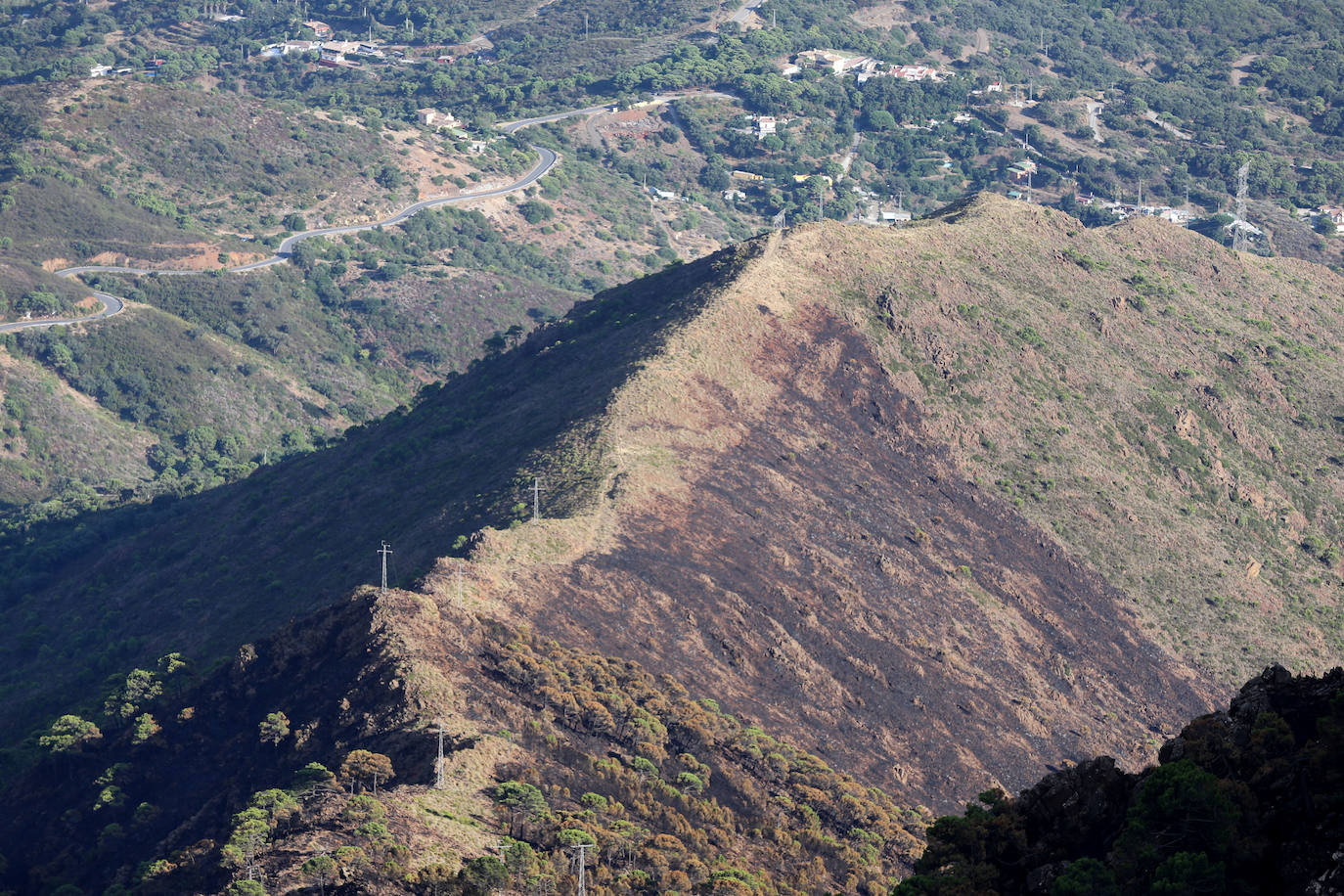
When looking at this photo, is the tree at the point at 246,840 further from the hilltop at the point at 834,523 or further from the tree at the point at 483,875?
the tree at the point at 483,875

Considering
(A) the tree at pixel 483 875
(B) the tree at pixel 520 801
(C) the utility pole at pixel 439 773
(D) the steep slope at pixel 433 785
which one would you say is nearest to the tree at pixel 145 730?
(D) the steep slope at pixel 433 785

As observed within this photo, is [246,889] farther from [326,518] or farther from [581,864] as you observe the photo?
[326,518]

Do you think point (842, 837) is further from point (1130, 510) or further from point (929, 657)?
point (1130, 510)

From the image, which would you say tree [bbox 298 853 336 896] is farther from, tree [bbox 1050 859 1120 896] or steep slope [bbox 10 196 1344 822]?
tree [bbox 1050 859 1120 896]

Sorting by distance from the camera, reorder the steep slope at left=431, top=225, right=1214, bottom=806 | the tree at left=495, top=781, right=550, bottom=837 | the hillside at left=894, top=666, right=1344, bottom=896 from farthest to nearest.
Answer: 1. the steep slope at left=431, top=225, right=1214, bottom=806
2. the tree at left=495, top=781, right=550, bottom=837
3. the hillside at left=894, top=666, right=1344, bottom=896

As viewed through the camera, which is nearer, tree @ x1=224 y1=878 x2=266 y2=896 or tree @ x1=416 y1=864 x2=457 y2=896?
tree @ x1=224 y1=878 x2=266 y2=896

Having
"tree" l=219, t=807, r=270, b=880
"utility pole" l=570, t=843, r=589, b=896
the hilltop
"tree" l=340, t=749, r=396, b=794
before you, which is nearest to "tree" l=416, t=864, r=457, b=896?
"utility pole" l=570, t=843, r=589, b=896
